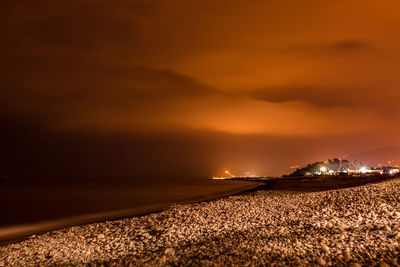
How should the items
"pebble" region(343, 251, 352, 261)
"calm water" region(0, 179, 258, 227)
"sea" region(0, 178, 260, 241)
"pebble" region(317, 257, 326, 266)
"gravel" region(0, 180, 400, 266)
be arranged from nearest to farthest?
1. "pebble" region(317, 257, 326, 266)
2. "pebble" region(343, 251, 352, 261)
3. "gravel" region(0, 180, 400, 266)
4. "sea" region(0, 178, 260, 241)
5. "calm water" region(0, 179, 258, 227)

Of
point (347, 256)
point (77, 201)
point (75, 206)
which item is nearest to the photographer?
point (347, 256)

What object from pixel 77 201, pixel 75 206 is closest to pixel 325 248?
pixel 75 206

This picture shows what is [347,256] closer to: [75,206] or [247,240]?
[247,240]

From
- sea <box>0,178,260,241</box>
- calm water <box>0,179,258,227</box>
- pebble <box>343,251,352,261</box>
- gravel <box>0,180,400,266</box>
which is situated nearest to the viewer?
pebble <box>343,251,352,261</box>

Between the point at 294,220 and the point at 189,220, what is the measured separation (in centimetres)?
431

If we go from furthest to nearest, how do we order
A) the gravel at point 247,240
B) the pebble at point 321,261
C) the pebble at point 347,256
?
the gravel at point 247,240 → the pebble at point 347,256 → the pebble at point 321,261

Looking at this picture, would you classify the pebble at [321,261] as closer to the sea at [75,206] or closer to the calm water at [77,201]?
the sea at [75,206]

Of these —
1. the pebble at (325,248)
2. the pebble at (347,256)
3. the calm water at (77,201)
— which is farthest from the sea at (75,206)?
the pebble at (347,256)

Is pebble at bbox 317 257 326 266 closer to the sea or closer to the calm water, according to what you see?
the sea

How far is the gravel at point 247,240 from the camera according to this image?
746 cm

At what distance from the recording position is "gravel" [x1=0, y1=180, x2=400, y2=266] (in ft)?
24.5

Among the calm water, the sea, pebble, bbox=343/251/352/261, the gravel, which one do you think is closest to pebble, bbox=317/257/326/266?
the gravel

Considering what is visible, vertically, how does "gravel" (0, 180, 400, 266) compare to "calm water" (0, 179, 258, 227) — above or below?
above

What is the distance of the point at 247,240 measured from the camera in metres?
9.07
